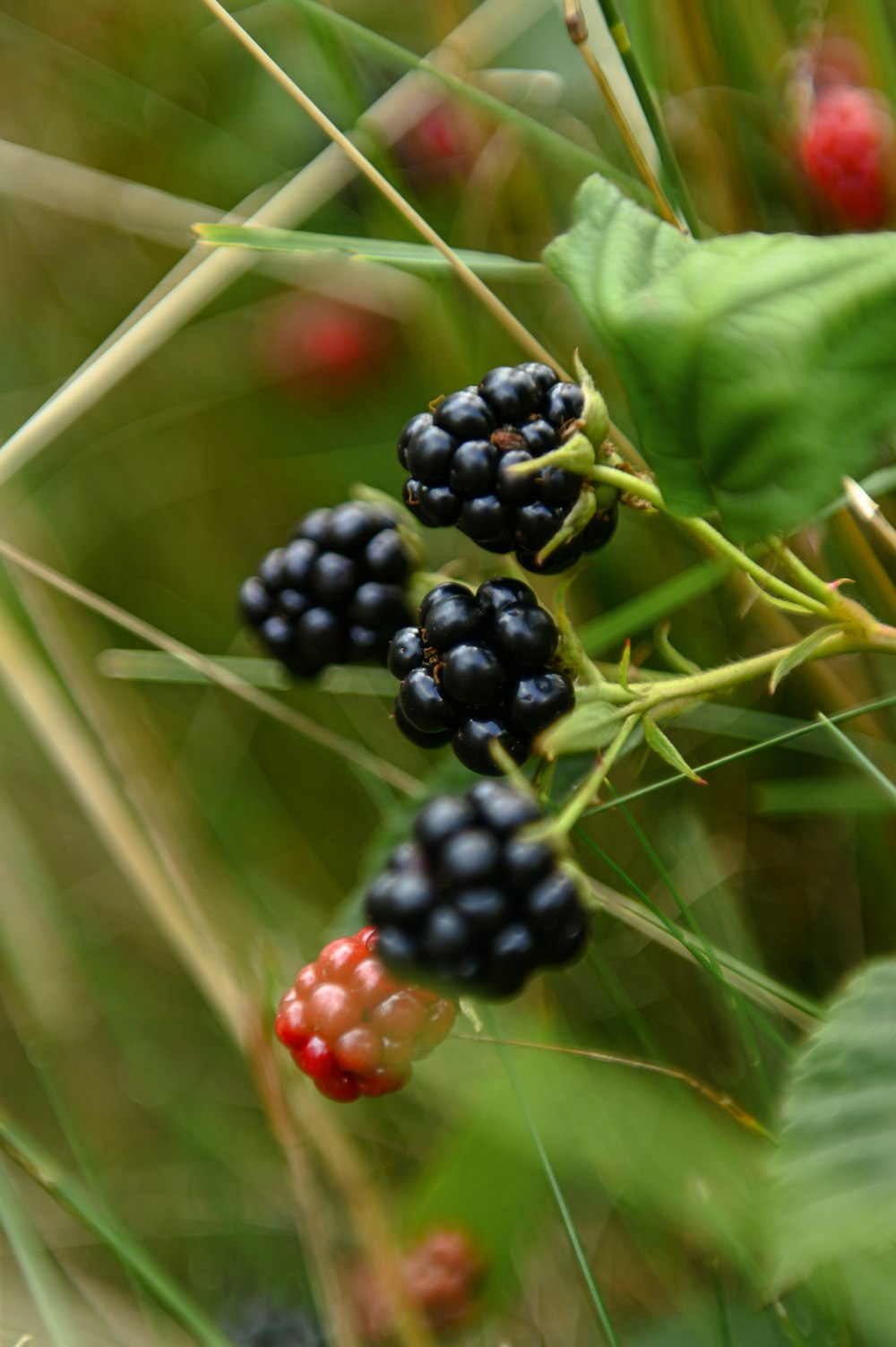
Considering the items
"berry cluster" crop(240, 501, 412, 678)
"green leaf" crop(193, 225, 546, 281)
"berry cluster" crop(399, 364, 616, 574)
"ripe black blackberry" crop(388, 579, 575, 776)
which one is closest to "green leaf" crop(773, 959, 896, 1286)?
"ripe black blackberry" crop(388, 579, 575, 776)

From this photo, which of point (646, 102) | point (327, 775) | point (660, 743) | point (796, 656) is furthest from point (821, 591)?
point (327, 775)

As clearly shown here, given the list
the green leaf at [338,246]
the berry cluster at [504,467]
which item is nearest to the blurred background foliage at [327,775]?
the green leaf at [338,246]

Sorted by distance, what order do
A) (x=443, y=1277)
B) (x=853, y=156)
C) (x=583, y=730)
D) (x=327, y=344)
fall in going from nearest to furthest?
1. (x=583, y=730)
2. (x=443, y=1277)
3. (x=853, y=156)
4. (x=327, y=344)

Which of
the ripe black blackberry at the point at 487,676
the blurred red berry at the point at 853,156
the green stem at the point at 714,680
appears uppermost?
the blurred red berry at the point at 853,156

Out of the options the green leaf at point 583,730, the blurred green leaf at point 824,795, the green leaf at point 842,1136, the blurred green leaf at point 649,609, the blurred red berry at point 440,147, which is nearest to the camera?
the green leaf at point 842,1136

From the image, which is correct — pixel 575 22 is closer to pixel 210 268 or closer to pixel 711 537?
pixel 711 537

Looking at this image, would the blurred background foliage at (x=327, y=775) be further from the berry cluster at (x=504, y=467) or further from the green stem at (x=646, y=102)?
the berry cluster at (x=504, y=467)
